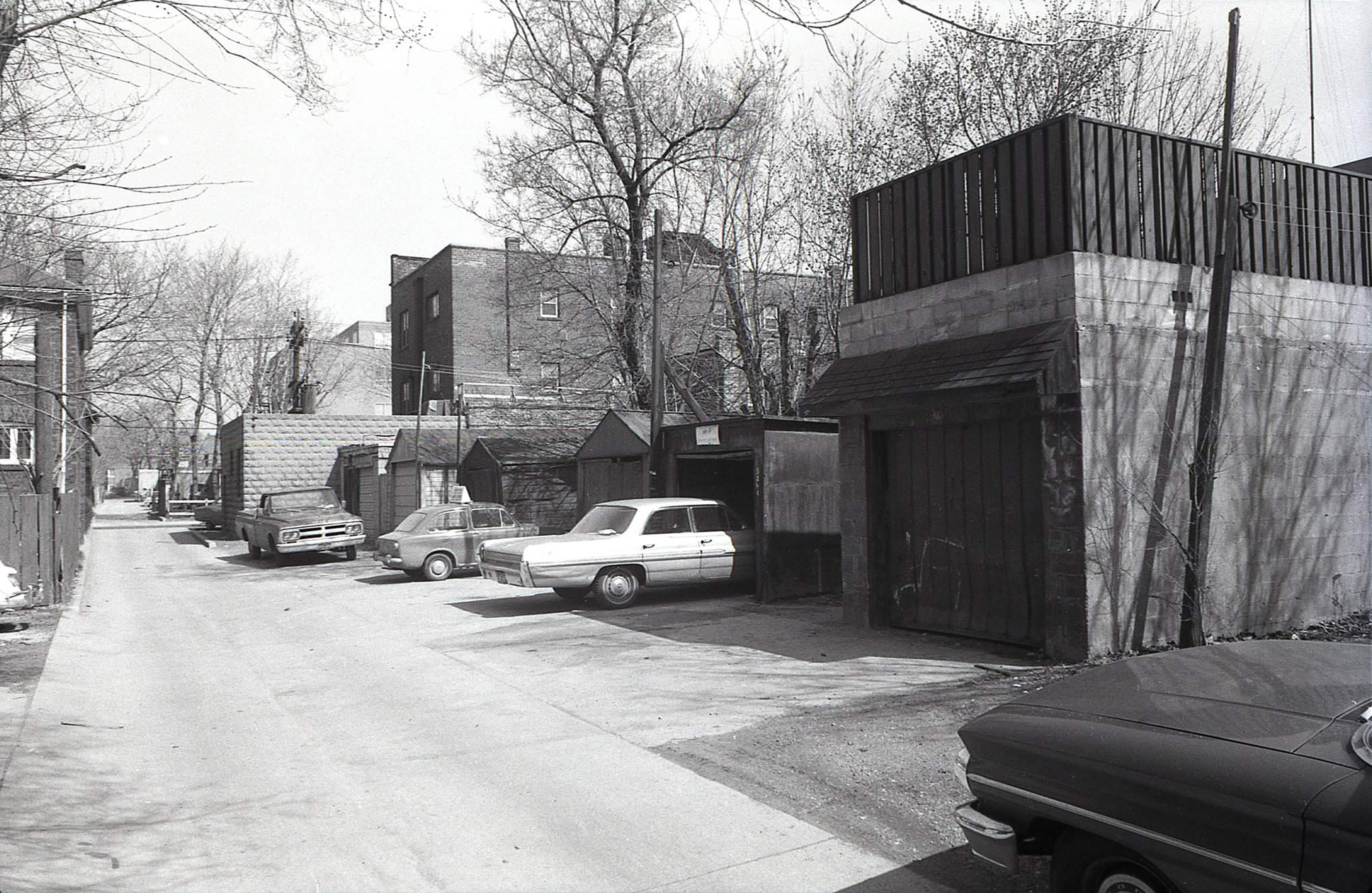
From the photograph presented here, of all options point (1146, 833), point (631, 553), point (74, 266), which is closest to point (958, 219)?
point (631, 553)

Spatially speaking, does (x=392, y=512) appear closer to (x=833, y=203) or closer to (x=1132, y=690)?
(x=833, y=203)

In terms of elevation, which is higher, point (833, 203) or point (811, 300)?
point (833, 203)

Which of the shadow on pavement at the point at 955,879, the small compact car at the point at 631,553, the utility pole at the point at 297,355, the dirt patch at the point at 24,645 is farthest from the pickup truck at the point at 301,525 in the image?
the shadow on pavement at the point at 955,879

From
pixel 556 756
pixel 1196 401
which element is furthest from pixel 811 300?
pixel 556 756

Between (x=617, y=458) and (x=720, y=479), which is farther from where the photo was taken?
(x=617, y=458)

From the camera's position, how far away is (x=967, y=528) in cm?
1014

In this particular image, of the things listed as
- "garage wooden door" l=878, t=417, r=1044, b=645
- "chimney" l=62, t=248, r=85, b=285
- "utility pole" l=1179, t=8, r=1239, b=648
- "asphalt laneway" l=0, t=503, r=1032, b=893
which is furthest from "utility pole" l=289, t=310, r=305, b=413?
"utility pole" l=1179, t=8, r=1239, b=648

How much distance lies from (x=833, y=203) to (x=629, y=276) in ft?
16.9

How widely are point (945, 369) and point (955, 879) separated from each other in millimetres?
5992

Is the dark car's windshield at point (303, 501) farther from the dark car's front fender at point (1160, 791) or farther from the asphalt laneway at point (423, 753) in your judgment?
the dark car's front fender at point (1160, 791)

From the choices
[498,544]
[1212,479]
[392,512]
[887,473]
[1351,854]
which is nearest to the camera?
[1351,854]

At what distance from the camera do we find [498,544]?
1449 cm

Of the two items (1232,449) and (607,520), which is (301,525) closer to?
(607,520)

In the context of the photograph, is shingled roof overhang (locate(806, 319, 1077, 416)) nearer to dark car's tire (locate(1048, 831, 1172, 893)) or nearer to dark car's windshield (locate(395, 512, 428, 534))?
dark car's tire (locate(1048, 831, 1172, 893))
